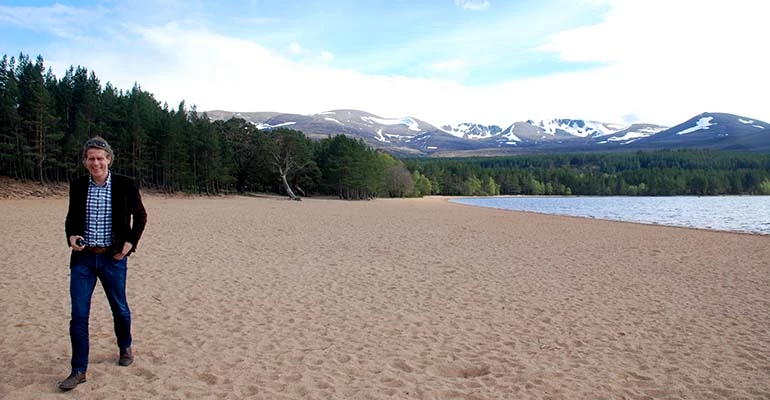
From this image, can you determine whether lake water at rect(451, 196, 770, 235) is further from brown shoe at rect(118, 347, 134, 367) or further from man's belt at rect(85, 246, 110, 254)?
man's belt at rect(85, 246, 110, 254)

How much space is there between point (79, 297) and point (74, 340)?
0.46 meters

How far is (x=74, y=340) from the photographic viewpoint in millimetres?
4793

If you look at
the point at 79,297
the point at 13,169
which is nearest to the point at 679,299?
the point at 79,297

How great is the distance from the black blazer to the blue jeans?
0.14 m

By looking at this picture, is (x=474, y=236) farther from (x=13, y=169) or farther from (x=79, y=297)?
(x=13, y=169)

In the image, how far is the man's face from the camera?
4.73 m

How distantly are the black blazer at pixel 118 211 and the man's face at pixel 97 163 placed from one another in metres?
0.10

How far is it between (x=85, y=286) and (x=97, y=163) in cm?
127

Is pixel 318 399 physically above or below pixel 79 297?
below

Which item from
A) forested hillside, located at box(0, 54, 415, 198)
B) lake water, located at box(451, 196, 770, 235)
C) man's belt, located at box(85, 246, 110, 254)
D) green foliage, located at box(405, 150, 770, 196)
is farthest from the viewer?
green foliage, located at box(405, 150, 770, 196)

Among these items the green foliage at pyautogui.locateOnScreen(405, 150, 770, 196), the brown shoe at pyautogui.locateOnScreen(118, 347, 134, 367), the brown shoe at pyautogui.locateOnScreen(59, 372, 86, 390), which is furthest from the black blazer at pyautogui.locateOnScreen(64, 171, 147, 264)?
the green foliage at pyautogui.locateOnScreen(405, 150, 770, 196)

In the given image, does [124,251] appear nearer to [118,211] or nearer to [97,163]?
[118,211]

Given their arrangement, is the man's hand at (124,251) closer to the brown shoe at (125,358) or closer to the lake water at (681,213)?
the brown shoe at (125,358)

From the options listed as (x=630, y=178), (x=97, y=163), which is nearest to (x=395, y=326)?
(x=97, y=163)
